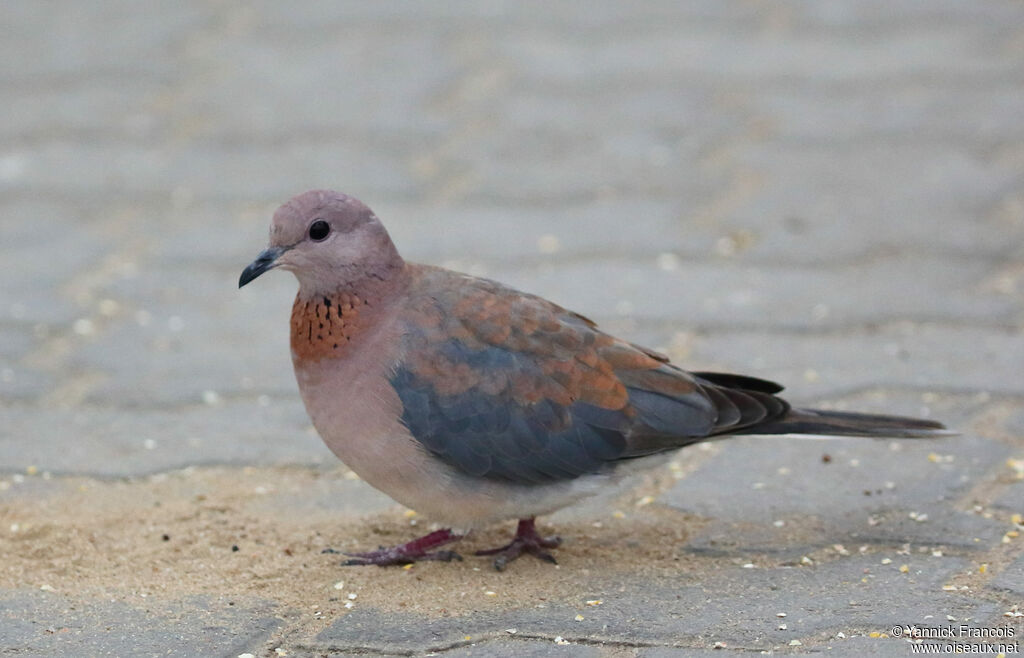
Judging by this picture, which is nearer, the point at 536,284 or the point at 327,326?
the point at 327,326

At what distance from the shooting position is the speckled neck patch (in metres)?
3.62

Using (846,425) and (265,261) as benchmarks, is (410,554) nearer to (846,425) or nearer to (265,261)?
(265,261)

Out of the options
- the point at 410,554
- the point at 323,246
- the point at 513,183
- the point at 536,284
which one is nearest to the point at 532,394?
the point at 410,554

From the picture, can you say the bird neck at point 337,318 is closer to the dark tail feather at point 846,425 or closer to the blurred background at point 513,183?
the blurred background at point 513,183

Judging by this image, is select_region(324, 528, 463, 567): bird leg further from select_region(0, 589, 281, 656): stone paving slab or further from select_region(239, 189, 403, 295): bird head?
select_region(239, 189, 403, 295): bird head

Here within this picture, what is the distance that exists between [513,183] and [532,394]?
3.02 metres

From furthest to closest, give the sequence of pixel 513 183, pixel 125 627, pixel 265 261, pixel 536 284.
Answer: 1. pixel 513 183
2. pixel 536 284
3. pixel 265 261
4. pixel 125 627

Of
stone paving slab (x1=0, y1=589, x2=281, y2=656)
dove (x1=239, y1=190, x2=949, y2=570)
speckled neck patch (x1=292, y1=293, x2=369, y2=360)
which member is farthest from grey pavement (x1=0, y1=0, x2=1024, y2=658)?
speckled neck patch (x1=292, y1=293, x2=369, y2=360)

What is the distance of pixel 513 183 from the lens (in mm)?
6488

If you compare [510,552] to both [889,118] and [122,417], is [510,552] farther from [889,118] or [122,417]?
[889,118]

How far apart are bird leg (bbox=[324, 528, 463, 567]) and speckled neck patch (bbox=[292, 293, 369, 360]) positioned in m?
0.52

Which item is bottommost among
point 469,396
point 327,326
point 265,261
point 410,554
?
point 410,554

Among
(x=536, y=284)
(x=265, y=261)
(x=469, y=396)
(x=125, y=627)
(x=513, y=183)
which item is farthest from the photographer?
(x=513, y=183)

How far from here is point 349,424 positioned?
354 cm
